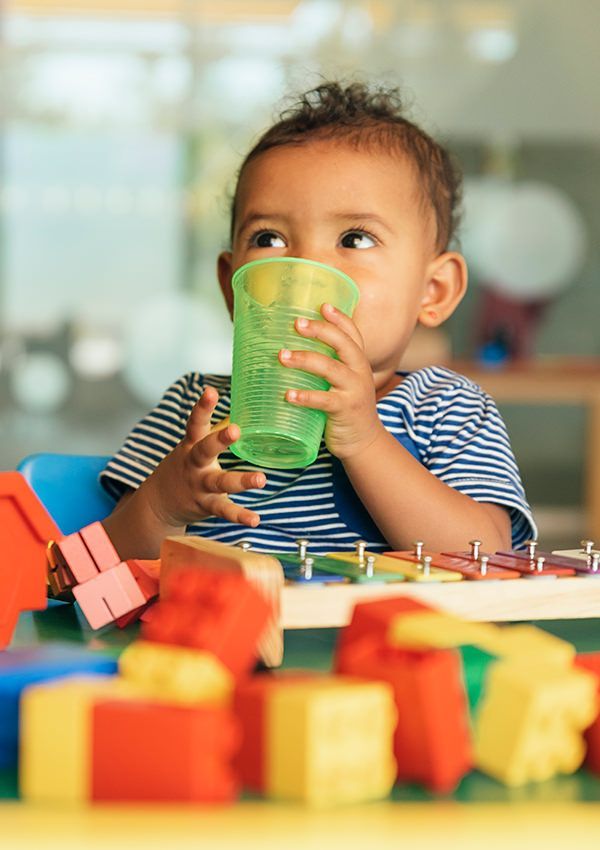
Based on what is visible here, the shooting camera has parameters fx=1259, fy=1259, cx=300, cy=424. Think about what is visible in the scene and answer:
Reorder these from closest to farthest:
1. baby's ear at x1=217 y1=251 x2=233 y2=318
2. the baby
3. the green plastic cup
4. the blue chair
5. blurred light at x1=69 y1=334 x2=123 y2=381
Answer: the green plastic cup
the baby
the blue chair
baby's ear at x1=217 y1=251 x2=233 y2=318
blurred light at x1=69 y1=334 x2=123 y2=381

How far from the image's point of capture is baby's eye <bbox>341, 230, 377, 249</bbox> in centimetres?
136

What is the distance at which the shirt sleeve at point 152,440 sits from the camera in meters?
1.45

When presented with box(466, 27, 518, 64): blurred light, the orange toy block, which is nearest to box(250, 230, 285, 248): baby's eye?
the orange toy block

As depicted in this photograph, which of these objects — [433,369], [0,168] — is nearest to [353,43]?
[0,168]

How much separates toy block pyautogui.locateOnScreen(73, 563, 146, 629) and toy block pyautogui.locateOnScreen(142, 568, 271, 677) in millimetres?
263

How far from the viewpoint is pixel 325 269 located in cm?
95

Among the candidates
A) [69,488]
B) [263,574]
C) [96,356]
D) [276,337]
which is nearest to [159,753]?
[263,574]

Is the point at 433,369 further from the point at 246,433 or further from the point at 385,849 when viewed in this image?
the point at 385,849

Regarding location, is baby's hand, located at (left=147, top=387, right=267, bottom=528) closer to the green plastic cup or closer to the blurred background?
the green plastic cup

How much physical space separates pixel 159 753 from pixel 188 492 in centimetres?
67

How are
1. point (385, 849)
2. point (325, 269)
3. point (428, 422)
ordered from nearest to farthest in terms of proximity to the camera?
point (385, 849) → point (325, 269) → point (428, 422)

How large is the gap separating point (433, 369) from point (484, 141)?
3526 mm

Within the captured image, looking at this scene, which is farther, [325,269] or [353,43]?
[353,43]

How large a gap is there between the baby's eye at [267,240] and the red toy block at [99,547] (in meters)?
0.58
